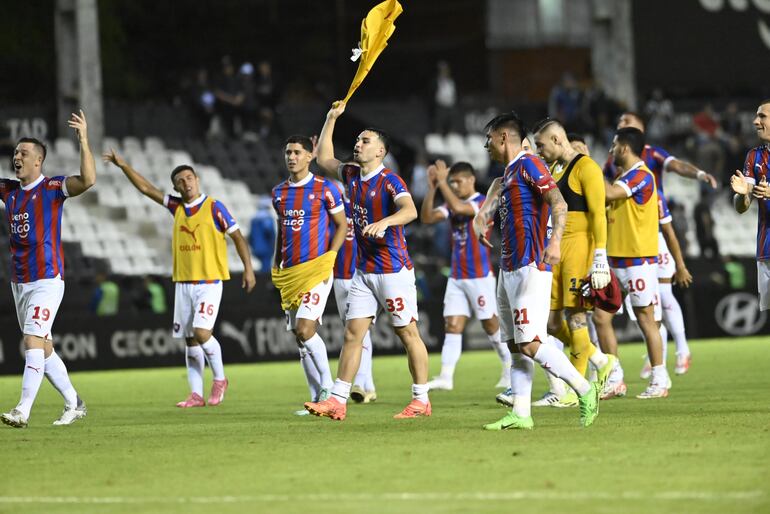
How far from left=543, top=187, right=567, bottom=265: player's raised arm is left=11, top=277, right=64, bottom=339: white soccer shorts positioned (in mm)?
4101

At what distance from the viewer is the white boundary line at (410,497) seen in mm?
6809

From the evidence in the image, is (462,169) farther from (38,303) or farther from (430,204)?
(38,303)

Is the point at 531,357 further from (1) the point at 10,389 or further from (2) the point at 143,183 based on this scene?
(1) the point at 10,389

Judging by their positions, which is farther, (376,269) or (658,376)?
(658,376)

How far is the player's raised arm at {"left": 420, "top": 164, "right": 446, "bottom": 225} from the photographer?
1266 centimetres

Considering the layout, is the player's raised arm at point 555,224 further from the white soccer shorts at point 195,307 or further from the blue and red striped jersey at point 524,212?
the white soccer shorts at point 195,307

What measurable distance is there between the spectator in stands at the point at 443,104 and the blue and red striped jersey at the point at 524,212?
20264 mm

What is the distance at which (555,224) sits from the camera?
9.39 m

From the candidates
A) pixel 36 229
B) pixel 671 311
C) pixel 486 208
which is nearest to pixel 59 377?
pixel 36 229

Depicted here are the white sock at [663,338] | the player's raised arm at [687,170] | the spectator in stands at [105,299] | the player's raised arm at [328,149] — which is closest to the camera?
the player's raised arm at [328,149]

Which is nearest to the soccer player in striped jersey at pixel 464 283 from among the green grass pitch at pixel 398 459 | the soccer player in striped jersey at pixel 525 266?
the green grass pitch at pixel 398 459

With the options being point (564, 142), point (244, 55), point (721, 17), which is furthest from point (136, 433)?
point (244, 55)

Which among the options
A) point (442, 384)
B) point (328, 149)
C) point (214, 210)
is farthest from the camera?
point (442, 384)

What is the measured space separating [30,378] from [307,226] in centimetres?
268
